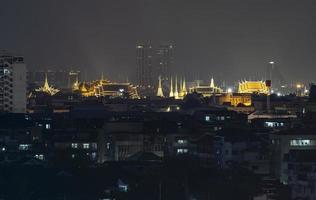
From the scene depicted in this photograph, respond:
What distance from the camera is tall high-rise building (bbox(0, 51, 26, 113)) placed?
221 ft

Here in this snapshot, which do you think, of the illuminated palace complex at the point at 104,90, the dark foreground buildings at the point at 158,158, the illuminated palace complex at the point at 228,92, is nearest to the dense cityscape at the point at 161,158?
the dark foreground buildings at the point at 158,158

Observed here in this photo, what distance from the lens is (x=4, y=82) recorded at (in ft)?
225

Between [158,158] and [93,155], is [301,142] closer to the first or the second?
[158,158]

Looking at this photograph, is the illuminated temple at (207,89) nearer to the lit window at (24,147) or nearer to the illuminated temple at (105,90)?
the illuminated temple at (105,90)

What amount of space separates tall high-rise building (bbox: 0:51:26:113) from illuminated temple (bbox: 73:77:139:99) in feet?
106

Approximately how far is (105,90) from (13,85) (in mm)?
38141

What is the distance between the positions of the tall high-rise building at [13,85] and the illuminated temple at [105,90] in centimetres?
3219

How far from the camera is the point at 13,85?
6806 cm

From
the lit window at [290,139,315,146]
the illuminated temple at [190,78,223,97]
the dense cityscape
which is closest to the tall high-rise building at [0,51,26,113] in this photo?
the dense cityscape

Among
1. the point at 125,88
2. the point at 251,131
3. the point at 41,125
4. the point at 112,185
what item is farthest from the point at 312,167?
the point at 125,88

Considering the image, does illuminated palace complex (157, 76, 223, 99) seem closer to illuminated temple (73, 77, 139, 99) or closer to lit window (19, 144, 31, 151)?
illuminated temple (73, 77, 139, 99)

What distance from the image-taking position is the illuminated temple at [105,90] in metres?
103

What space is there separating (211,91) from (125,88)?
6.39 m

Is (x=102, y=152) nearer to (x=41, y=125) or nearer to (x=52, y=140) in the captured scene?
(x=52, y=140)
